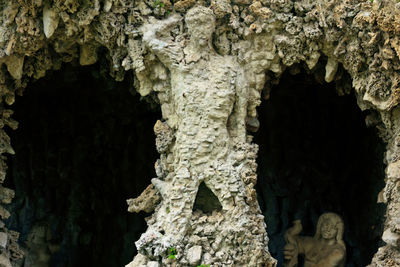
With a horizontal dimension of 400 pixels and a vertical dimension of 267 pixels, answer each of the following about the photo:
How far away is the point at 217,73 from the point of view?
7832 mm

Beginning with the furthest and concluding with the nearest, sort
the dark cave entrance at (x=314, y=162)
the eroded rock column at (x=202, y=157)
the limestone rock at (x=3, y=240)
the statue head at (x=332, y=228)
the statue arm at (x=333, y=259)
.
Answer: the dark cave entrance at (x=314, y=162) → the statue head at (x=332, y=228) → the statue arm at (x=333, y=259) → the limestone rock at (x=3, y=240) → the eroded rock column at (x=202, y=157)

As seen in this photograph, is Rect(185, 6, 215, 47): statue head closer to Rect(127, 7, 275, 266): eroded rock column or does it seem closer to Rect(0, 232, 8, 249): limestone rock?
Rect(127, 7, 275, 266): eroded rock column

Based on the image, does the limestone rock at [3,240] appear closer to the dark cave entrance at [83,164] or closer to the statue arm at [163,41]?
the dark cave entrance at [83,164]

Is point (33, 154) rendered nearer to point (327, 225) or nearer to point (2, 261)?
point (2, 261)

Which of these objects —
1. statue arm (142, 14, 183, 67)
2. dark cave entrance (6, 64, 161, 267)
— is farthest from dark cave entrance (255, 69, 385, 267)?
statue arm (142, 14, 183, 67)

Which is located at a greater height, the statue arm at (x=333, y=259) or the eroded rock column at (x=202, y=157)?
the eroded rock column at (x=202, y=157)

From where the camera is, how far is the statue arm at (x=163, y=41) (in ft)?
25.6

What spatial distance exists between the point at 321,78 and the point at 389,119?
972 millimetres

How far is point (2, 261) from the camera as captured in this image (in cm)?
812

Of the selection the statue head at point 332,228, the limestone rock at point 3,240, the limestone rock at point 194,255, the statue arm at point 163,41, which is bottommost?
the limestone rock at point 194,255

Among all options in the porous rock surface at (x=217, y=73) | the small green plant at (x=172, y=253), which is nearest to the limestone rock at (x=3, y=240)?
the porous rock surface at (x=217, y=73)

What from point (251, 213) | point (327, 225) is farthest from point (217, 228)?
point (327, 225)

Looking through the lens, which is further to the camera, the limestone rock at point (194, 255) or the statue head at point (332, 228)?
the statue head at point (332, 228)

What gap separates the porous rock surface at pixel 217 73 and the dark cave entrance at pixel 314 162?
1.51m
